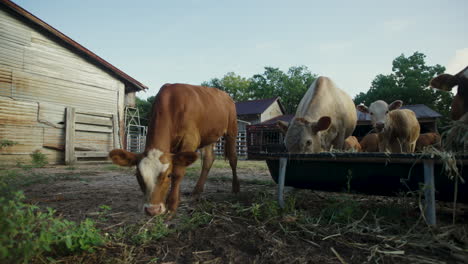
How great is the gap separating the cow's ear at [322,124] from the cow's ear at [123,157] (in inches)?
125

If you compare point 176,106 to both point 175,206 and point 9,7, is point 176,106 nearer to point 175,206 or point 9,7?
point 175,206

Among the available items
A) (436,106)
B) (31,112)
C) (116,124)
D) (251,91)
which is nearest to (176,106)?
(31,112)

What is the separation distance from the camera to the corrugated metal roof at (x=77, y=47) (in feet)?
A: 33.1

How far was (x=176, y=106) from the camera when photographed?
3918mm

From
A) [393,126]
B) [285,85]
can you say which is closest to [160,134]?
[393,126]

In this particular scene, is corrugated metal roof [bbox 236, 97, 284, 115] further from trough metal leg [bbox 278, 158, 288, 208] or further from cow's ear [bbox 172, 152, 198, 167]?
cow's ear [bbox 172, 152, 198, 167]

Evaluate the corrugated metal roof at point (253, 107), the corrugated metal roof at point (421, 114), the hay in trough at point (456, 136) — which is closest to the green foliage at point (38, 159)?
the hay in trough at point (456, 136)

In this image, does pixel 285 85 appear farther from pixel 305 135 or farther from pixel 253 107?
pixel 305 135

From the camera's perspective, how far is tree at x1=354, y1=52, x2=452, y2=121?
34.4 m

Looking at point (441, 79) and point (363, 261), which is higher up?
point (441, 79)

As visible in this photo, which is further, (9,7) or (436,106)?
(436,106)

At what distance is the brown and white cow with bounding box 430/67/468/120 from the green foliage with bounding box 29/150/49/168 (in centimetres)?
1135

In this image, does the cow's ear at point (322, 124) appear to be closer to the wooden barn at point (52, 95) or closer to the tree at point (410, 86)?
the wooden barn at point (52, 95)

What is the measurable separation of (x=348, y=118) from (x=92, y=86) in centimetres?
1127
